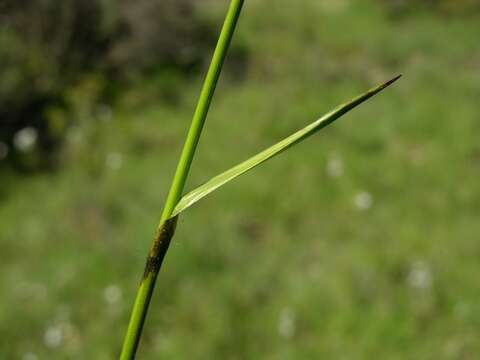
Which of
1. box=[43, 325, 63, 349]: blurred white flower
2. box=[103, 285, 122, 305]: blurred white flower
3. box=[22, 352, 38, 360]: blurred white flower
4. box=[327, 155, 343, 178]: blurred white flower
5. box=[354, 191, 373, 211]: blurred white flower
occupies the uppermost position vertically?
box=[22, 352, 38, 360]: blurred white flower

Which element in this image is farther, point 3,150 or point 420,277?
point 3,150

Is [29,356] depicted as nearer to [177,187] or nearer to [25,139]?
[25,139]

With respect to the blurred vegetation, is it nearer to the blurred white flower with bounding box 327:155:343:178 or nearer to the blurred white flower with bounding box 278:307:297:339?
the blurred white flower with bounding box 327:155:343:178

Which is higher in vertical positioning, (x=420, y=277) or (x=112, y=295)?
(x=112, y=295)

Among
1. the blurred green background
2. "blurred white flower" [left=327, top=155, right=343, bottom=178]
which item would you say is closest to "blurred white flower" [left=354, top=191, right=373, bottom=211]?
the blurred green background

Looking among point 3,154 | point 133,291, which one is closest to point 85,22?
point 3,154

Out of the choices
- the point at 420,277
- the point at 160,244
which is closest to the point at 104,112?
the point at 420,277
